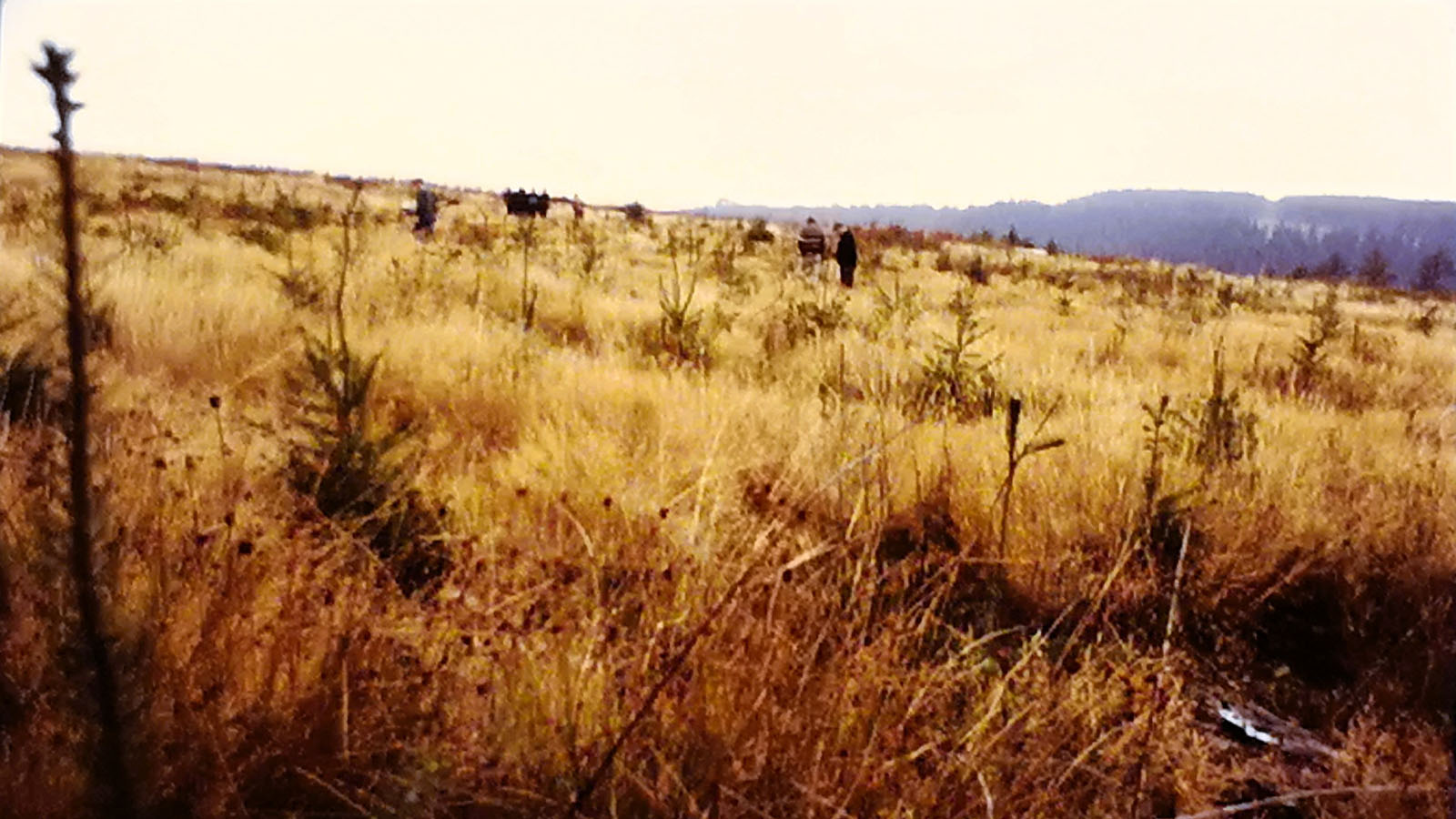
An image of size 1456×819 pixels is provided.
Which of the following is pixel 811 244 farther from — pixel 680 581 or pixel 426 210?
pixel 680 581

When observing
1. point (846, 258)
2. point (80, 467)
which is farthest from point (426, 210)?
point (80, 467)

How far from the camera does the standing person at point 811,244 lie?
15.6 m

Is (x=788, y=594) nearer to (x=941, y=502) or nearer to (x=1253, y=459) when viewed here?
(x=941, y=502)

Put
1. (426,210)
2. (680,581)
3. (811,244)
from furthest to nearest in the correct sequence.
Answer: (426,210) → (811,244) → (680,581)

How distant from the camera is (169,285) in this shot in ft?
20.3

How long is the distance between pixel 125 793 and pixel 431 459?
277 centimetres

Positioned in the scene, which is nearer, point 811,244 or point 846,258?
point 846,258

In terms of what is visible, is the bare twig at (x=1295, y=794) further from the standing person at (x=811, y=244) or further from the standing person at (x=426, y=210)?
the standing person at (x=426, y=210)

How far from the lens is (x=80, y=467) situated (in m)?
0.82

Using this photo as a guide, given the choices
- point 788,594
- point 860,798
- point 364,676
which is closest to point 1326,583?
point 788,594

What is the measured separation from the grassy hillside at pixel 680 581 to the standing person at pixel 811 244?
9.45 metres

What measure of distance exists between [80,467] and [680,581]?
1.74 m

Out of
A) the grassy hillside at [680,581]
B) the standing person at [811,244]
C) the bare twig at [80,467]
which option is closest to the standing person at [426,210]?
the standing person at [811,244]

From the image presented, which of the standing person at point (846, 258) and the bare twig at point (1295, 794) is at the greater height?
the standing person at point (846, 258)
